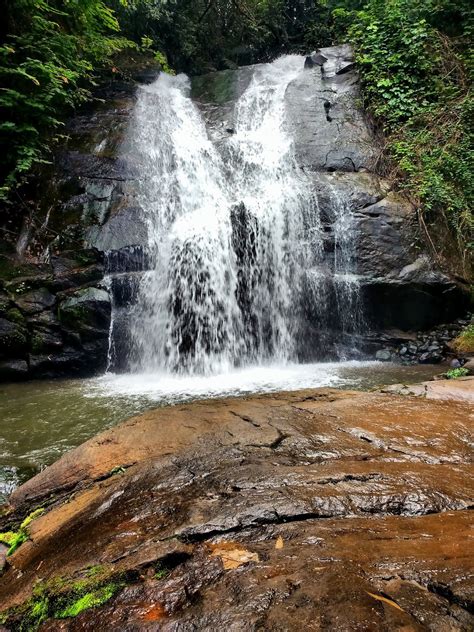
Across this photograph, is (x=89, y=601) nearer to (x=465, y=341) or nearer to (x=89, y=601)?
(x=89, y=601)

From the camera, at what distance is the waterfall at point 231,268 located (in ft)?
27.5

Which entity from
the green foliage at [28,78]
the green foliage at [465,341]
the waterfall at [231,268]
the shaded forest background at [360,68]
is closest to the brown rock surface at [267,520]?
the green foliage at [465,341]

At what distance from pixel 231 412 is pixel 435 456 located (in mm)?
1790

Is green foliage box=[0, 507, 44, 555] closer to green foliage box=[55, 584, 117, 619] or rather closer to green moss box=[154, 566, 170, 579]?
green foliage box=[55, 584, 117, 619]

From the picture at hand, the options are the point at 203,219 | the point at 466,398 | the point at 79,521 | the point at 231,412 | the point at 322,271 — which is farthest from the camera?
the point at 203,219

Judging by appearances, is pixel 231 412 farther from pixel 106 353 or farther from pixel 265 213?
pixel 265 213

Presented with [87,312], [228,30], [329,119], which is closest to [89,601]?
[87,312]

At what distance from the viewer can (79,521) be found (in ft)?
7.88

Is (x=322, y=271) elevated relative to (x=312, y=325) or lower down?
elevated

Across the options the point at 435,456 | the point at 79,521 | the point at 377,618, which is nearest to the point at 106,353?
the point at 79,521

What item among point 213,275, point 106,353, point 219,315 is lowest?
point 106,353

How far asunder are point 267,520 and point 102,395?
197 inches

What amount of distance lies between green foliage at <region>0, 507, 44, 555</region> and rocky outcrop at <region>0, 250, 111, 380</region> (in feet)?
18.0

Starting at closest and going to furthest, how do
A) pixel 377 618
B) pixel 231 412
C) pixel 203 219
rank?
pixel 377 618, pixel 231 412, pixel 203 219
